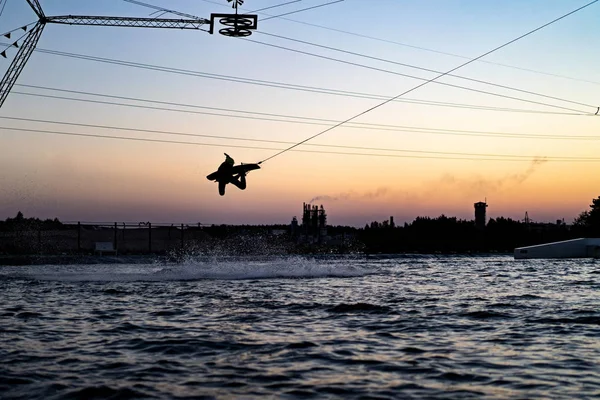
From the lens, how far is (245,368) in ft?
35.3

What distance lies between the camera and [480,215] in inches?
3730

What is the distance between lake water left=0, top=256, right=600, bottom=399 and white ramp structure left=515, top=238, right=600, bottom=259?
38058mm

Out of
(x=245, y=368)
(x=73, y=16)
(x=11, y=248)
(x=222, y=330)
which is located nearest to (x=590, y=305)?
(x=222, y=330)

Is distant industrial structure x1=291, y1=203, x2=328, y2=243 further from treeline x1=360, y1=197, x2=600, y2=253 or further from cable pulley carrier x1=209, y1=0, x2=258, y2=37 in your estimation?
cable pulley carrier x1=209, y1=0, x2=258, y2=37

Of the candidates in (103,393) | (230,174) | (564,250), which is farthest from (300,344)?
(564,250)

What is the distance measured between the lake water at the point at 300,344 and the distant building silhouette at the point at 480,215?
70073 millimetres

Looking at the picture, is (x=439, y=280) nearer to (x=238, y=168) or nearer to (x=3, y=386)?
(x=238, y=168)

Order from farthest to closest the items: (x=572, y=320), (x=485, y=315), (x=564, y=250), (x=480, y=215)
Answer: (x=480, y=215), (x=564, y=250), (x=485, y=315), (x=572, y=320)

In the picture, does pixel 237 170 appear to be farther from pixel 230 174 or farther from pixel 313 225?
pixel 313 225

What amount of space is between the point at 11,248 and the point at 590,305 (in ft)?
170

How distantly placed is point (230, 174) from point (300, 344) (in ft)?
53.5

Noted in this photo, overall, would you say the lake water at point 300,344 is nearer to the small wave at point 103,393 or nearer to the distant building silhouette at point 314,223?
the small wave at point 103,393

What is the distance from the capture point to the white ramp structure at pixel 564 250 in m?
62.0

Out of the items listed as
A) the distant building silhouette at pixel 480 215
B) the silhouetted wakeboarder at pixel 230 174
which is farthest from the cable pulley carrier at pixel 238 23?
the distant building silhouette at pixel 480 215
